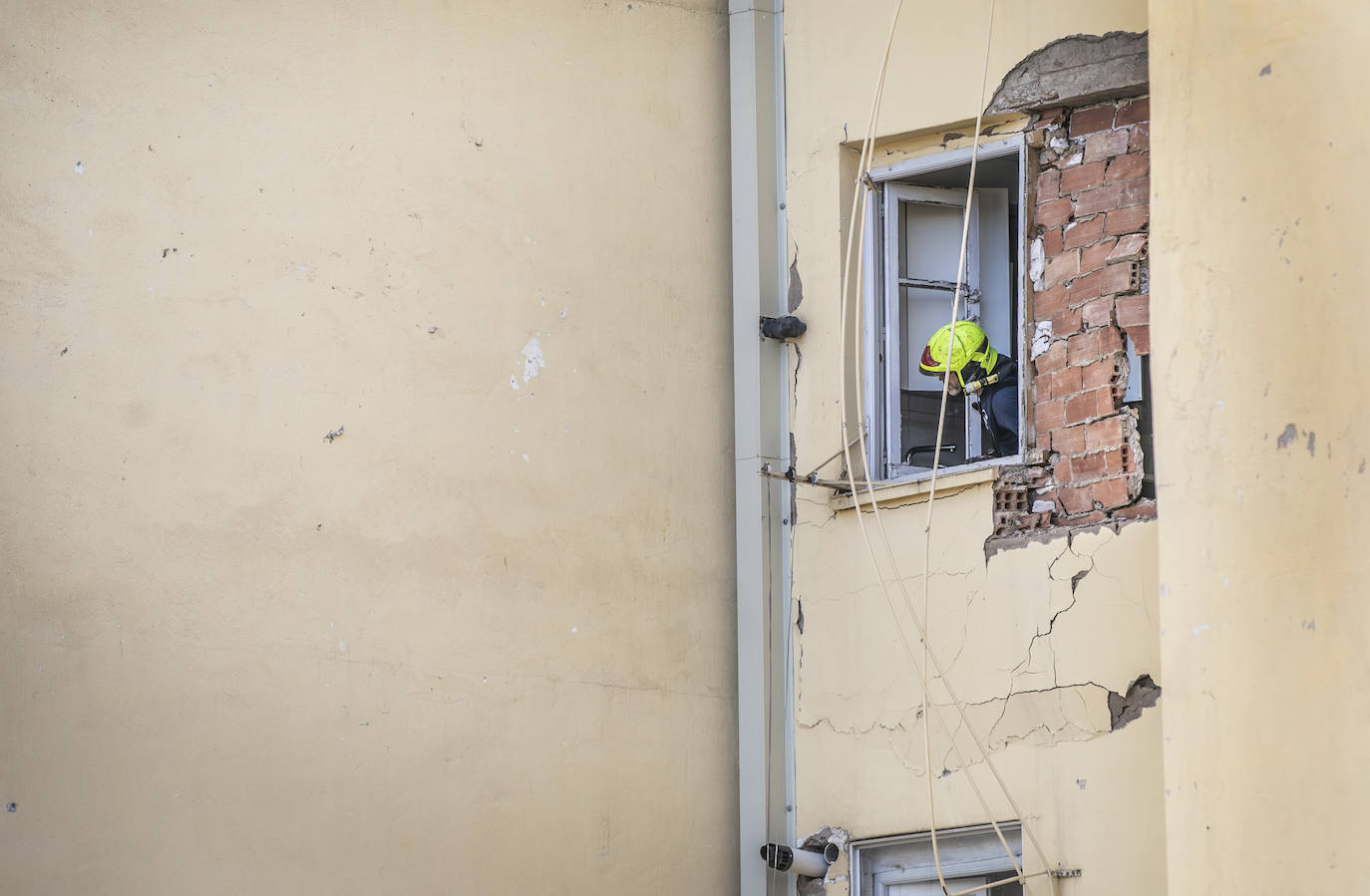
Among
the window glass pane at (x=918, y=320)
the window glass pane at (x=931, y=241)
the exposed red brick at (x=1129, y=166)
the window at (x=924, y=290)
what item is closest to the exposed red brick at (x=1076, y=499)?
the window at (x=924, y=290)

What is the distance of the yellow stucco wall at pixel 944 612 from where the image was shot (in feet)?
15.9

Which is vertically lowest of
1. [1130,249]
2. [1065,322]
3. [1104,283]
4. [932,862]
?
[932,862]

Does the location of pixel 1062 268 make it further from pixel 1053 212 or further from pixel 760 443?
pixel 760 443

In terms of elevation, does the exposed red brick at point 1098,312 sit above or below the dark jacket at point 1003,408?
above

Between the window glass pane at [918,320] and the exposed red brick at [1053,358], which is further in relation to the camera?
the window glass pane at [918,320]

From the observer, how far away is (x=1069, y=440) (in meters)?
5.23

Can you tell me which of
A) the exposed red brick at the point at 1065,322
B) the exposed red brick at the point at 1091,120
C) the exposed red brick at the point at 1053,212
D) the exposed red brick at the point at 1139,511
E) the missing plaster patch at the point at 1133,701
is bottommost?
the missing plaster patch at the point at 1133,701

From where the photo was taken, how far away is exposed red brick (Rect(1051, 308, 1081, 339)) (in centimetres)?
529

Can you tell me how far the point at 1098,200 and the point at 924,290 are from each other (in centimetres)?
86

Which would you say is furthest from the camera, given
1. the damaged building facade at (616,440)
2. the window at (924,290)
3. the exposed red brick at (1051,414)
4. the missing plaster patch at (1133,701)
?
the window at (924,290)

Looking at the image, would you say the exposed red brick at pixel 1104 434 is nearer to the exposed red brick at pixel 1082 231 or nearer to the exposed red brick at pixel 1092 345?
the exposed red brick at pixel 1092 345

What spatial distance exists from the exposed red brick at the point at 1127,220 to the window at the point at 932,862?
1.91 metres

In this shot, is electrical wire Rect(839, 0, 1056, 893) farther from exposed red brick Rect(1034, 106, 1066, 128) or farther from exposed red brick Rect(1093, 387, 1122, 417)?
exposed red brick Rect(1093, 387, 1122, 417)

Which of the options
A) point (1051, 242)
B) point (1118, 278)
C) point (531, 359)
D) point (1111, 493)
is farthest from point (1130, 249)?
point (531, 359)
